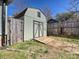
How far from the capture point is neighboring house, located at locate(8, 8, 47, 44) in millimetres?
12002

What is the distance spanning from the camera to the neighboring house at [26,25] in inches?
473

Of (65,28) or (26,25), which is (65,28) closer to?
(65,28)

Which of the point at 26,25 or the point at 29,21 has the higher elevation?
the point at 29,21

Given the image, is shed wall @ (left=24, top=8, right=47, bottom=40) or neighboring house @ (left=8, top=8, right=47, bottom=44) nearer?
neighboring house @ (left=8, top=8, right=47, bottom=44)

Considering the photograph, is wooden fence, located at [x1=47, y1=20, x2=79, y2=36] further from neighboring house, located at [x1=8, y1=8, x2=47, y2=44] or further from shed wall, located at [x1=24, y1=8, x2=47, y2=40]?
shed wall, located at [x1=24, y1=8, x2=47, y2=40]

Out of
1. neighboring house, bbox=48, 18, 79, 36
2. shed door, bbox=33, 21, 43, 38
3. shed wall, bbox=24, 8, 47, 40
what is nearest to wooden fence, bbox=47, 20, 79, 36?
neighboring house, bbox=48, 18, 79, 36

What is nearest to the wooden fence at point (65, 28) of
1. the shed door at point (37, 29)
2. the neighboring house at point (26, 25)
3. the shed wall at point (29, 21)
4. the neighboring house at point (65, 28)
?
the neighboring house at point (65, 28)

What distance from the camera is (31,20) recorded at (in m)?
16.2

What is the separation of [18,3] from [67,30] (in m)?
13.3

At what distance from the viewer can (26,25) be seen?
14.9 m

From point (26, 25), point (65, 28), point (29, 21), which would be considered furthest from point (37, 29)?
point (65, 28)

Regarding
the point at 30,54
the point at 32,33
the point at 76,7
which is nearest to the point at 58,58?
the point at 30,54

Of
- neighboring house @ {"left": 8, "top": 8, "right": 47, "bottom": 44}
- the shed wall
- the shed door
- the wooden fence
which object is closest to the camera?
neighboring house @ {"left": 8, "top": 8, "right": 47, "bottom": 44}

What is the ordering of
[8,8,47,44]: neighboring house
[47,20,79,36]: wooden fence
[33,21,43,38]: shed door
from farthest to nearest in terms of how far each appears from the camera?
1. [47,20,79,36]: wooden fence
2. [33,21,43,38]: shed door
3. [8,8,47,44]: neighboring house
